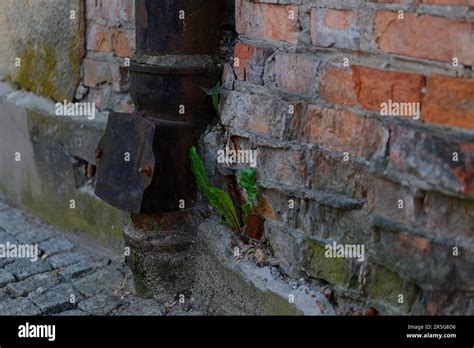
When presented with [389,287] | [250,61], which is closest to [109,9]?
[250,61]

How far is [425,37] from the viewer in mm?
1992

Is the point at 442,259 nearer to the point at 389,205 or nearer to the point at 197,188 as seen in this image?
the point at 389,205

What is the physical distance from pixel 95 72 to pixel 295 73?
1.27 m

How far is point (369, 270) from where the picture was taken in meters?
2.21

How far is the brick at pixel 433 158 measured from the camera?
6.31 feet

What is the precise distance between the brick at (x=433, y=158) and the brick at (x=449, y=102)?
0.17 ft

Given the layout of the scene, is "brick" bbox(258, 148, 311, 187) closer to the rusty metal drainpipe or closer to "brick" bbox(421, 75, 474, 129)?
the rusty metal drainpipe

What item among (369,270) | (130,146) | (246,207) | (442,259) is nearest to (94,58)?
(130,146)

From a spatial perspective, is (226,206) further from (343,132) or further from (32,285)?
(32,285)

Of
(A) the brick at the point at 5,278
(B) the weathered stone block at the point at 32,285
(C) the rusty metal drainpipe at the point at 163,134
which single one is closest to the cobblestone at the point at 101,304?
(C) the rusty metal drainpipe at the point at 163,134

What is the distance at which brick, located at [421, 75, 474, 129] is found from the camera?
1.93m

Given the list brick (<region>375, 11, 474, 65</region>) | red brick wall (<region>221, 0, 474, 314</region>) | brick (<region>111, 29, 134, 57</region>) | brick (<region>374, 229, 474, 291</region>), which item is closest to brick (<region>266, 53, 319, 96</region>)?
red brick wall (<region>221, 0, 474, 314</region>)

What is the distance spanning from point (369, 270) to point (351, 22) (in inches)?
27.7

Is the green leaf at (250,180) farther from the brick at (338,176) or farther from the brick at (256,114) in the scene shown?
the brick at (338,176)
